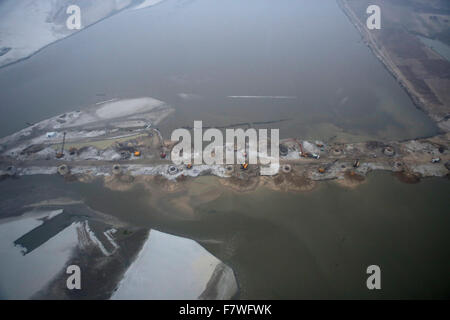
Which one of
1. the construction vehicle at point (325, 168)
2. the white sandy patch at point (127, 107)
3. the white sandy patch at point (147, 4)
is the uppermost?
the white sandy patch at point (147, 4)

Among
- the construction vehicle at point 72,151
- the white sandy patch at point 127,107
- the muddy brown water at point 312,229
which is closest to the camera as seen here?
the muddy brown water at point 312,229

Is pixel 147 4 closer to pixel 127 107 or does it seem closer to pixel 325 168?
pixel 127 107

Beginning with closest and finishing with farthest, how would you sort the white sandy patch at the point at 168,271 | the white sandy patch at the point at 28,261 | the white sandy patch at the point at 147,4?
the white sandy patch at the point at 168,271 → the white sandy patch at the point at 28,261 → the white sandy patch at the point at 147,4

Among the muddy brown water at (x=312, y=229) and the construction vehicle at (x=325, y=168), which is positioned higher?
the construction vehicle at (x=325, y=168)

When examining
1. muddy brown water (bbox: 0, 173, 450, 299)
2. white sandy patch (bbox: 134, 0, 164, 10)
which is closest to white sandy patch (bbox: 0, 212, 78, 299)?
muddy brown water (bbox: 0, 173, 450, 299)

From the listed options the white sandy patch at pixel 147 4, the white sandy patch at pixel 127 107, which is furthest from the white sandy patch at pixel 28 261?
the white sandy patch at pixel 147 4

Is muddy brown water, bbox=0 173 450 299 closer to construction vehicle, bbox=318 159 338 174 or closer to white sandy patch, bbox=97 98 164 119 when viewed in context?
construction vehicle, bbox=318 159 338 174

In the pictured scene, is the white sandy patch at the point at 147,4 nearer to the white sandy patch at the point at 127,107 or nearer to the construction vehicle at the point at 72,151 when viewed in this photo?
the white sandy patch at the point at 127,107
